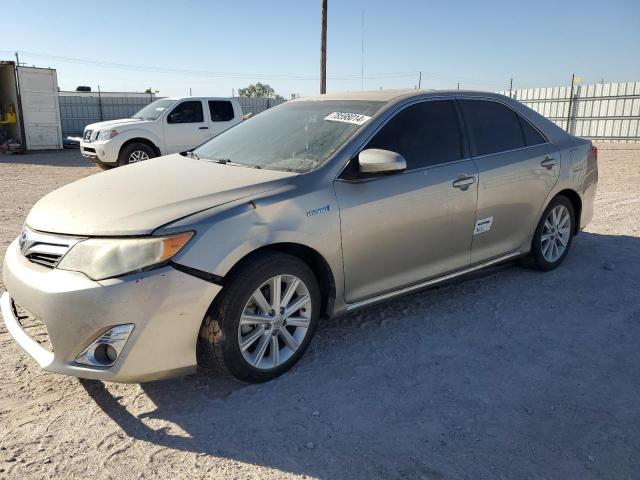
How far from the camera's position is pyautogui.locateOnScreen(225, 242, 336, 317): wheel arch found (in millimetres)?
3080

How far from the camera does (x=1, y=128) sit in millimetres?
18484

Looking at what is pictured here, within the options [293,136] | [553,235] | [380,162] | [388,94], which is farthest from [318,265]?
[553,235]

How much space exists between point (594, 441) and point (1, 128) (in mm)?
20698

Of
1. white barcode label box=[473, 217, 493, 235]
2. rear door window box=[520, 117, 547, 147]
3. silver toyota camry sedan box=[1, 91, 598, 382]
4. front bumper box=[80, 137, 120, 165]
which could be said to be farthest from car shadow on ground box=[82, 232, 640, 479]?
front bumper box=[80, 137, 120, 165]

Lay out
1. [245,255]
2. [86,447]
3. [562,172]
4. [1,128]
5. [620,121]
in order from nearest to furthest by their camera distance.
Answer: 1. [86,447]
2. [245,255]
3. [562,172]
4. [1,128]
5. [620,121]

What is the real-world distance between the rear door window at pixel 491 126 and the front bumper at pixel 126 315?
100.0 inches

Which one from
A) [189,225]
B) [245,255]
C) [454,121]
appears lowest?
[245,255]

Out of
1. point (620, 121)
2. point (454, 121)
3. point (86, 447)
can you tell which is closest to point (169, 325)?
point (86, 447)

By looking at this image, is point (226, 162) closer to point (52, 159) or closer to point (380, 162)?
point (380, 162)

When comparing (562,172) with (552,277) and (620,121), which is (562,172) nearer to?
(552,277)

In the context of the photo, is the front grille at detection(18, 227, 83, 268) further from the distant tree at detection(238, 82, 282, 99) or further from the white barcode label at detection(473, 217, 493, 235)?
the distant tree at detection(238, 82, 282, 99)

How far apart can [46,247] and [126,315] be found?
67 cm

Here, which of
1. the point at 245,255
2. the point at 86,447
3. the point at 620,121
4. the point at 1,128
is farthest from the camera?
the point at 620,121

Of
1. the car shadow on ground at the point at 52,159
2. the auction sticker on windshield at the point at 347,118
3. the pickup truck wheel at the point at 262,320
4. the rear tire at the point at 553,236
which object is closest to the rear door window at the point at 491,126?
the rear tire at the point at 553,236
